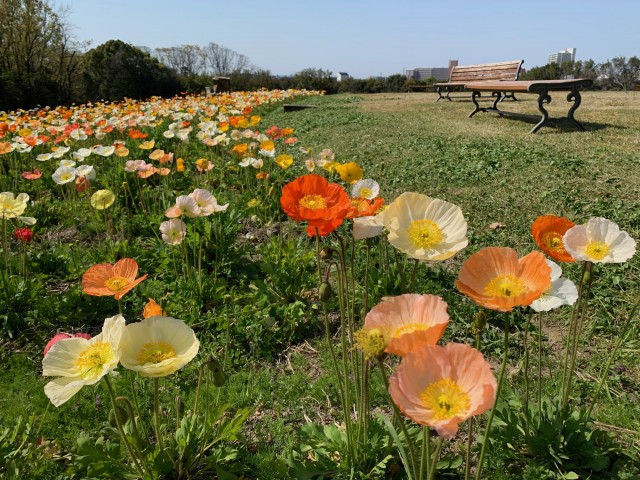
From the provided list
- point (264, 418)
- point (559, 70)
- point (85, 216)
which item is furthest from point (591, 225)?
point (559, 70)

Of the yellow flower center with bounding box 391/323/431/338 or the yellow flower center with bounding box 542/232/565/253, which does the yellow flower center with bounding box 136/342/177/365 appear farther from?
the yellow flower center with bounding box 542/232/565/253

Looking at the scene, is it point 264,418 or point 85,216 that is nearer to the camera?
point 264,418

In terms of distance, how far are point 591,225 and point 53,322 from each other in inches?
102

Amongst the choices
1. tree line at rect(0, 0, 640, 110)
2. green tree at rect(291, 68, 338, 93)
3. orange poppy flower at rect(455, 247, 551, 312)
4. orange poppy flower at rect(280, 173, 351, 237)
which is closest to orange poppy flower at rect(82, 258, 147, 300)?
orange poppy flower at rect(280, 173, 351, 237)

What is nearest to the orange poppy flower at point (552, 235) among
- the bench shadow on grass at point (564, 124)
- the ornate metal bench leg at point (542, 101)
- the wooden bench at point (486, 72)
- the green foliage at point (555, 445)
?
the green foliage at point (555, 445)

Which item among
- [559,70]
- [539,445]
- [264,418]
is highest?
[559,70]

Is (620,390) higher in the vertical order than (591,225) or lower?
lower

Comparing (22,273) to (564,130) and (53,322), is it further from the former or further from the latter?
(564,130)

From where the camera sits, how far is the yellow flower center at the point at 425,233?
1.19m

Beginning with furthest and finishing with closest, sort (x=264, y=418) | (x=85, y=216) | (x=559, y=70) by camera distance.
Result: (x=559, y=70) → (x=85, y=216) → (x=264, y=418)

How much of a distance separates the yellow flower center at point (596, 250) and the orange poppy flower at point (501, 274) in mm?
314

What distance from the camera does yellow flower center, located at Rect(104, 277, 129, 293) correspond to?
1482 millimetres

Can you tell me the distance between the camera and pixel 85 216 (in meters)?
4.00

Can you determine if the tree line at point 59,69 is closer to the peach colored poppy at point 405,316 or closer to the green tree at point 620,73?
the green tree at point 620,73
